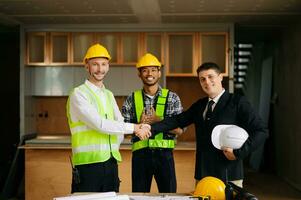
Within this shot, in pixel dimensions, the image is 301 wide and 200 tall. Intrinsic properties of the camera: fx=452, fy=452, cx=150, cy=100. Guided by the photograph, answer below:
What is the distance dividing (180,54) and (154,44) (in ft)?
1.41

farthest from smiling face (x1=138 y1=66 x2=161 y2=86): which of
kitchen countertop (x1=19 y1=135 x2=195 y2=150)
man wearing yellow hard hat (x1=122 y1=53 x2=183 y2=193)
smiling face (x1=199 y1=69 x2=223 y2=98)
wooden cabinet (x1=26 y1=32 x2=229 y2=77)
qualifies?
wooden cabinet (x1=26 y1=32 x2=229 y2=77)

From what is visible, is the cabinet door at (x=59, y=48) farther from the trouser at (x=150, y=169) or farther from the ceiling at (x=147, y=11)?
the trouser at (x=150, y=169)

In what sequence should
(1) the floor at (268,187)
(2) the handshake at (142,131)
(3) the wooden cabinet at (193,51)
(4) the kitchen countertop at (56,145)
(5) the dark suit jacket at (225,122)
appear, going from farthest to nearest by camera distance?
(3) the wooden cabinet at (193,51)
(1) the floor at (268,187)
(4) the kitchen countertop at (56,145)
(2) the handshake at (142,131)
(5) the dark suit jacket at (225,122)

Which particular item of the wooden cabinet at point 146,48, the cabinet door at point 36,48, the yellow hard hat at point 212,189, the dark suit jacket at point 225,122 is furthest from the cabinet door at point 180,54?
the yellow hard hat at point 212,189

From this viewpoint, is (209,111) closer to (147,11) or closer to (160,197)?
(160,197)

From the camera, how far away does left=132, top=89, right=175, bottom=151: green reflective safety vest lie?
3.95 meters

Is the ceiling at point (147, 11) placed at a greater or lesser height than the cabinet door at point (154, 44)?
greater

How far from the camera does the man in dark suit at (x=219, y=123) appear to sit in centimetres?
290

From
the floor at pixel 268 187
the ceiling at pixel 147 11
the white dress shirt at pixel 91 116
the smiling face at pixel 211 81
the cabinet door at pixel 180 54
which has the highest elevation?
the ceiling at pixel 147 11

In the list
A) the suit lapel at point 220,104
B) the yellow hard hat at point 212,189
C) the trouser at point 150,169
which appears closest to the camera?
the yellow hard hat at point 212,189

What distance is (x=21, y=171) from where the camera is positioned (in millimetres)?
6344

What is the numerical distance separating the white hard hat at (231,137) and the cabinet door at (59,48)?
460 centimetres

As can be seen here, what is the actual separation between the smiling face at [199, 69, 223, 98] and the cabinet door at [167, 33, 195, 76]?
3.94 metres

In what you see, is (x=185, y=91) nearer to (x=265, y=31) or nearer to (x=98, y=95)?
(x=265, y=31)
